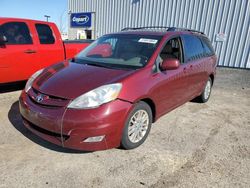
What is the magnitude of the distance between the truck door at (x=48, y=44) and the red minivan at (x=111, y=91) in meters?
2.09

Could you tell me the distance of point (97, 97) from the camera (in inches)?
108

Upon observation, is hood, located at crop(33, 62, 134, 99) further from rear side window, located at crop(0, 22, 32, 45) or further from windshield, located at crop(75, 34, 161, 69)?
rear side window, located at crop(0, 22, 32, 45)

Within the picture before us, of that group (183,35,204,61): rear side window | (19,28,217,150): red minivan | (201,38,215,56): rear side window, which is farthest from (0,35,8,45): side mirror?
(201,38,215,56): rear side window

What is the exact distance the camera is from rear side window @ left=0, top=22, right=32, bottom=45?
520cm

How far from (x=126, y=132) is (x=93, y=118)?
57 cm

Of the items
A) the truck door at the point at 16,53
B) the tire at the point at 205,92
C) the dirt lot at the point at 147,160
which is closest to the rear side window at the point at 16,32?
the truck door at the point at 16,53

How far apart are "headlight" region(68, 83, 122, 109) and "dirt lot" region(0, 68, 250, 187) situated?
2.50 ft

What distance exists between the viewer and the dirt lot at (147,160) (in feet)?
8.43

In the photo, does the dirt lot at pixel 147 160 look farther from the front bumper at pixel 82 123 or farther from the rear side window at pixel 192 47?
the rear side window at pixel 192 47

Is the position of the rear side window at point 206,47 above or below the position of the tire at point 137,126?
above

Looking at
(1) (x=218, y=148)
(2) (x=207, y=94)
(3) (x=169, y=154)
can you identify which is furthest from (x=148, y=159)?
(2) (x=207, y=94)

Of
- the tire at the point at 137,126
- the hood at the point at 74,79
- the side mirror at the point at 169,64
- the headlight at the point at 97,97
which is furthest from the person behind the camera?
the side mirror at the point at 169,64

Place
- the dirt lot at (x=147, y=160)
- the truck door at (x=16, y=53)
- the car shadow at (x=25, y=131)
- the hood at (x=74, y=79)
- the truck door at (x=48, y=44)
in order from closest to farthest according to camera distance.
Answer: the dirt lot at (x=147, y=160)
the hood at (x=74, y=79)
the car shadow at (x=25, y=131)
the truck door at (x=16, y=53)
the truck door at (x=48, y=44)

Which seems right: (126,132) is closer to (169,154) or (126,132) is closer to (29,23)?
(169,154)
